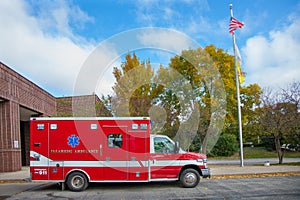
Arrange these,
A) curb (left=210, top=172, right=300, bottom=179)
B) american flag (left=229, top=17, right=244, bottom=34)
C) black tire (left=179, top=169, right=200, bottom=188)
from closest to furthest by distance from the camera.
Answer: black tire (left=179, top=169, right=200, bottom=188) < curb (left=210, top=172, right=300, bottom=179) < american flag (left=229, top=17, right=244, bottom=34)

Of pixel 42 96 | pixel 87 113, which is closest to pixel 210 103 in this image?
pixel 87 113

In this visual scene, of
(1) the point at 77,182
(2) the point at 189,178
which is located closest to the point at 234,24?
(2) the point at 189,178

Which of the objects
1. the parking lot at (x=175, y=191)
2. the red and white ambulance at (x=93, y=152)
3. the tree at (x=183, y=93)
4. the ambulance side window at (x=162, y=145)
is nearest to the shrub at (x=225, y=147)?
the tree at (x=183, y=93)

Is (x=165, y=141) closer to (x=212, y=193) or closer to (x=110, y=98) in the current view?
(x=212, y=193)

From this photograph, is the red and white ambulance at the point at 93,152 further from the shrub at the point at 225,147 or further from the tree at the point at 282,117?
the shrub at the point at 225,147

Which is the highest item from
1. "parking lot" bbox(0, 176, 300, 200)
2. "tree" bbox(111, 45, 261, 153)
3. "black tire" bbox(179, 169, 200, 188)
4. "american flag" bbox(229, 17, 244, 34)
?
"american flag" bbox(229, 17, 244, 34)

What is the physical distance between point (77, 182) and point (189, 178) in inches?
157

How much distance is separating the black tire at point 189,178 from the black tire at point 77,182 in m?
3.42

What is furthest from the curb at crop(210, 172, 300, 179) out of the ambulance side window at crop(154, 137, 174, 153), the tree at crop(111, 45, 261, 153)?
the tree at crop(111, 45, 261, 153)

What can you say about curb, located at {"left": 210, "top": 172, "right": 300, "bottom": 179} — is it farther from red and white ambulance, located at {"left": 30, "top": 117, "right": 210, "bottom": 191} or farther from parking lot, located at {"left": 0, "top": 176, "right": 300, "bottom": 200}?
red and white ambulance, located at {"left": 30, "top": 117, "right": 210, "bottom": 191}

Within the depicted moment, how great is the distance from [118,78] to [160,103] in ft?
10.3

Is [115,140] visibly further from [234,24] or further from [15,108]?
[15,108]

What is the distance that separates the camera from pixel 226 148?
3139 centimetres

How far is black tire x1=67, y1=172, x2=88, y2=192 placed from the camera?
10.5 meters
